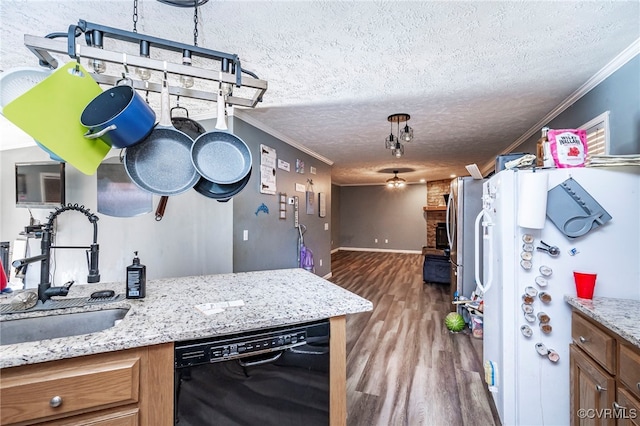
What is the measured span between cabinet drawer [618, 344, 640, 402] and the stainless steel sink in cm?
200

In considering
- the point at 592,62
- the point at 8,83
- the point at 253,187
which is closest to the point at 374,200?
the point at 253,187

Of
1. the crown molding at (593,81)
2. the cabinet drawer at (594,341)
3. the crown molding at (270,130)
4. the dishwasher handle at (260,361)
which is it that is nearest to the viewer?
the dishwasher handle at (260,361)

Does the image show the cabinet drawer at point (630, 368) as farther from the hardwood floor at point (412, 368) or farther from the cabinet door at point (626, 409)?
the hardwood floor at point (412, 368)

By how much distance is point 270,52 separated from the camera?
178cm

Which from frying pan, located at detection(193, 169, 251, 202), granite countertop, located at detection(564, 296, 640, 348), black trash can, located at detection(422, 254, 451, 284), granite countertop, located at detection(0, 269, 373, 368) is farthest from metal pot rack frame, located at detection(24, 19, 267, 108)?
black trash can, located at detection(422, 254, 451, 284)

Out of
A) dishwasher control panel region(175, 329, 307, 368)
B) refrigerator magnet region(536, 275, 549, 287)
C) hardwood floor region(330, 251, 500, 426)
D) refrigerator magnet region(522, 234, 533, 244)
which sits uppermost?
refrigerator magnet region(522, 234, 533, 244)

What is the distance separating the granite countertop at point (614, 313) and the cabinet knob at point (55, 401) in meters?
1.88

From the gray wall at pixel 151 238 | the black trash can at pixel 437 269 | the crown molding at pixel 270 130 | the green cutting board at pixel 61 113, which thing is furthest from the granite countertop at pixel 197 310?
the black trash can at pixel 437 269

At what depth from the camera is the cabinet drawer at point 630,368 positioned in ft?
3.26

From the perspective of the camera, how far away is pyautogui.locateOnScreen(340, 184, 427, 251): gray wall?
877 centimetres

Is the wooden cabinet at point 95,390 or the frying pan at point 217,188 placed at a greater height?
the frying pan at point 217,188

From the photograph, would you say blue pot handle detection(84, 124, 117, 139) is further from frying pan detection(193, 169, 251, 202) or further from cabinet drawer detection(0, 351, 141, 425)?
cabinet drawer detection(0, 351, 141, 425)

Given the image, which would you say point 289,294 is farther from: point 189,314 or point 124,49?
point 124,49

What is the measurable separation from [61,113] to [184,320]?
0.82 meters
